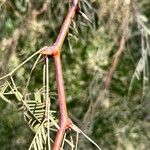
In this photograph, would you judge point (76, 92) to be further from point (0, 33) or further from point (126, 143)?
point (0, 33)

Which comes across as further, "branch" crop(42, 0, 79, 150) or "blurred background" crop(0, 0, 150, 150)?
"blurred background" crop(0, 0, 150, 150)

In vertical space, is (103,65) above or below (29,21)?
below

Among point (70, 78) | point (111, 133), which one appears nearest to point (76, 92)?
point (70, 78)

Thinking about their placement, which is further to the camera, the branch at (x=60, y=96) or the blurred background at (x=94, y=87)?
the blurred background at (x=94, y=87)

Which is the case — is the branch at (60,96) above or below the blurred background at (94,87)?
above

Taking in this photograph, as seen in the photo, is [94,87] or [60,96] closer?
[60,96]

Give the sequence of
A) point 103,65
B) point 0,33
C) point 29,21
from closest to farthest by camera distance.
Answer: point 29,21
point 0,33
point 103,65

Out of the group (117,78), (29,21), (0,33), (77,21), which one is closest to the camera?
(77,21)

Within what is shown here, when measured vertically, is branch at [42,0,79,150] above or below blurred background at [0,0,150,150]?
above

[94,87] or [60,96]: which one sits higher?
[60,96]

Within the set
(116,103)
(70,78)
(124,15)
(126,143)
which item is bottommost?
(126,143)

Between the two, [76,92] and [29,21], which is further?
[76,92]
